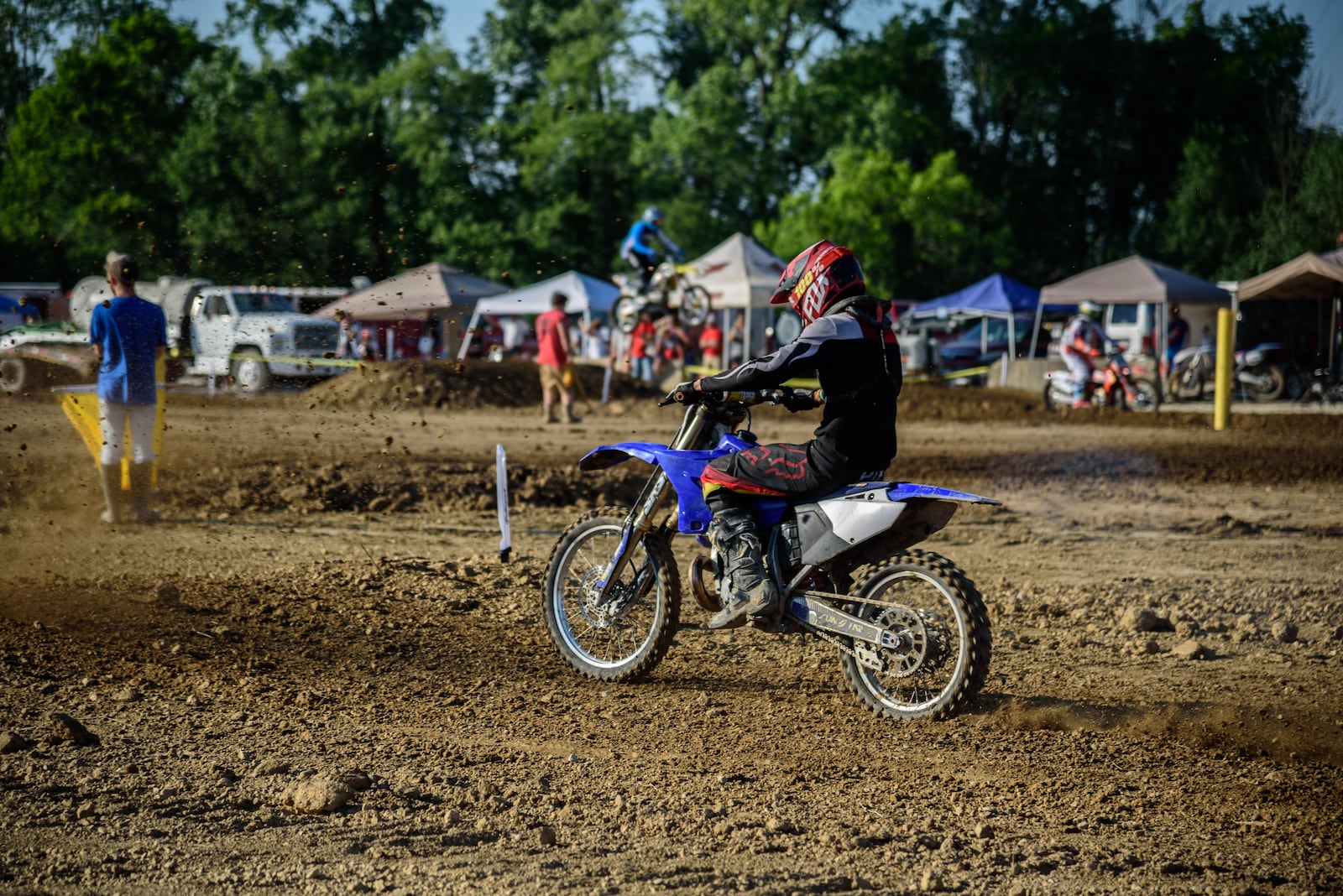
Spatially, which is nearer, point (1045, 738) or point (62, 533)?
point (1045, 738)

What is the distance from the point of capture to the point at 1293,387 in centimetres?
2839

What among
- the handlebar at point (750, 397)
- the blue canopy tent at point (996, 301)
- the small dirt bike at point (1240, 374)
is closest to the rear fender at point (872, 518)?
the handlebar at point (750, 397)

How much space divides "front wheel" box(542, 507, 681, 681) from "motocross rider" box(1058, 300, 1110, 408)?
749 inches

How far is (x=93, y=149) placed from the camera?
48.1 metres

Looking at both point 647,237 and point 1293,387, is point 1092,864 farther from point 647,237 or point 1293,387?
point 1293,387

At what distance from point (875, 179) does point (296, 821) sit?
42989mm

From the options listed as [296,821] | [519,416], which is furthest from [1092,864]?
[519,416]

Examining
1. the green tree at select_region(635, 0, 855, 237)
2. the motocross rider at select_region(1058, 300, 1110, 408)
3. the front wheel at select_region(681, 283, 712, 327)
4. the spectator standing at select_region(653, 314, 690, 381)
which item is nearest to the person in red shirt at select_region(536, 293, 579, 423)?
the front wheel at select_region(681, 283, 712, 327)

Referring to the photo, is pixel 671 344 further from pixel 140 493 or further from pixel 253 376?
pixel 140 493

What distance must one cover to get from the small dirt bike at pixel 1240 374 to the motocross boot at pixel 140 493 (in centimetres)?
2438

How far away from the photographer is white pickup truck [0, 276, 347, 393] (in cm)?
2755

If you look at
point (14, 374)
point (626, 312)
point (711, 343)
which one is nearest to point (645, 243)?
point (626, 312)

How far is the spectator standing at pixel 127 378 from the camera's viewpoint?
978 cm

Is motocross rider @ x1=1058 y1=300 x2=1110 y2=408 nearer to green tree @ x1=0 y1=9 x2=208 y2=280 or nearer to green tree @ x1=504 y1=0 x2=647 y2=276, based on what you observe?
green tree @ x1=504 y1=0 x2=647 y2=276
